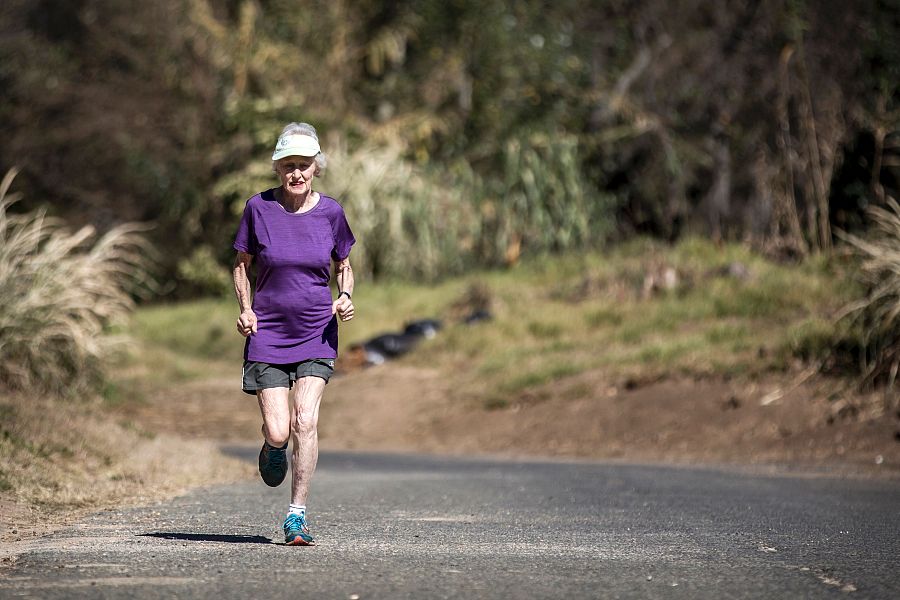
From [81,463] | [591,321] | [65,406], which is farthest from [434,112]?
[81,463]

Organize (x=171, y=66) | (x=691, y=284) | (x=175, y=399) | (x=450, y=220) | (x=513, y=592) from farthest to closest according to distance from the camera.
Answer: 1. (x=171, y=66)
2. (x=450, y=220)
3. (x=691, y=284)
4. (x=175, y=399)
5. (x=513, y=592)

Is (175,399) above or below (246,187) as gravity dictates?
below

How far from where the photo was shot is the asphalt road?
18.9 feet

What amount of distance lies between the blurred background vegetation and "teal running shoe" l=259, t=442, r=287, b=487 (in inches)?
691

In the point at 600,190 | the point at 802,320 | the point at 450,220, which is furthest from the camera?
the point at 600,190

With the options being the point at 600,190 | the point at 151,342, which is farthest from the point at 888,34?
the point at 151,342

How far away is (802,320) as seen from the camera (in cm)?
1719

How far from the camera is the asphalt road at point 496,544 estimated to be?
18.9ft

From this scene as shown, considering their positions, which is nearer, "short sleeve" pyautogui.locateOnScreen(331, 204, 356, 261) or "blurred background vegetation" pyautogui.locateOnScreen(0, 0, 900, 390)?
"short sleeve" pyautogui.locateOnScreen(331, 204, 356, 261)

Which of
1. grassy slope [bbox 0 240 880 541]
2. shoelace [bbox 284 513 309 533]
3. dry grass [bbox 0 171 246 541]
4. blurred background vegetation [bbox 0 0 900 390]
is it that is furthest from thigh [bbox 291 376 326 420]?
blurred background vegetation [bbox 0 0 900 390]

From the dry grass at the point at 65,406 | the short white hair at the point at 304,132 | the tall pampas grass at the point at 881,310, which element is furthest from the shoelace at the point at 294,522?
the tall pampas grass at the point at 881,310

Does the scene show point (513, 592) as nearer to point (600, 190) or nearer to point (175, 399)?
point (175, 399)

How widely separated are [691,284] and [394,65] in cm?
1854

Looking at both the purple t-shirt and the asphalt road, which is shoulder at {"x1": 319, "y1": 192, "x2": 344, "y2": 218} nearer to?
the purple t-shirt
